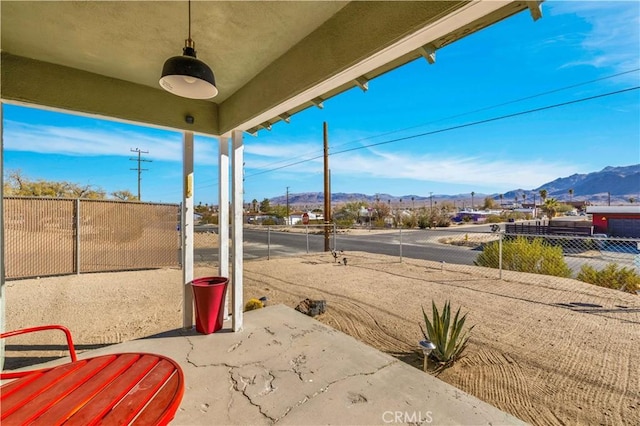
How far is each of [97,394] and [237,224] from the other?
2.14 metres

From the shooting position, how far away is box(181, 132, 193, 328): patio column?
3.41m

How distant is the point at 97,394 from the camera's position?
51.9 inches

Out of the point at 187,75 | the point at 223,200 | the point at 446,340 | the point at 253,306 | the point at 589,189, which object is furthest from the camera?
the point at 589,189

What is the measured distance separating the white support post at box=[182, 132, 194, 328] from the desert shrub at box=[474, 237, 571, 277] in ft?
29.5

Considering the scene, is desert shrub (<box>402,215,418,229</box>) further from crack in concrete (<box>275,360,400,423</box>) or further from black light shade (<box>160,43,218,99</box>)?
A: black light shade (<box>160,43,218,99</box>)

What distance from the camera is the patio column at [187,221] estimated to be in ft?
11.2

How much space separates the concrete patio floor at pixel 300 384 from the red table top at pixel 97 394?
77 cm

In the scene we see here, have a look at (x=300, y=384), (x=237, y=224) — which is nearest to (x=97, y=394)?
(x=300, y=384)

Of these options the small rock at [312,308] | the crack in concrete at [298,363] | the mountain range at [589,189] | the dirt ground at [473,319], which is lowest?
the dirt ground at [473,319]

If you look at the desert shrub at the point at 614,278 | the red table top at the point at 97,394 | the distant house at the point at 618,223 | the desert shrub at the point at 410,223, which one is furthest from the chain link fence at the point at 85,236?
the distant house at the point at 618,223

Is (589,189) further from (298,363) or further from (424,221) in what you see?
(298,363)

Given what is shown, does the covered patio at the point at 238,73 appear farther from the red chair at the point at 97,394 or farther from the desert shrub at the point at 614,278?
the desert shrub at the point at 614,278

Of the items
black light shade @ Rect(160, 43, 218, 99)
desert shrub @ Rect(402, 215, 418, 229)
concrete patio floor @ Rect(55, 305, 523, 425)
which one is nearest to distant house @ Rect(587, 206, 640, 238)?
desert shrub @ Rect(402, 215, 418, 229)

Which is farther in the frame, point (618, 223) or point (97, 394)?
point (618, 223)
